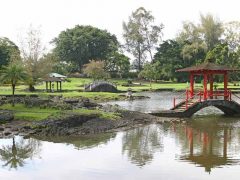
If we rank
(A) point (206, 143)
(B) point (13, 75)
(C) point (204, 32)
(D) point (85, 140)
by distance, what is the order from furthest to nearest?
(C) point (204, 32) → (B) point (13, 75) → (D) point (85, 140) → (A) point (206, 143)

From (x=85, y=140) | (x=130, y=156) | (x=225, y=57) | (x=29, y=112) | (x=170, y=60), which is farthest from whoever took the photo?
(x=170, y=60)

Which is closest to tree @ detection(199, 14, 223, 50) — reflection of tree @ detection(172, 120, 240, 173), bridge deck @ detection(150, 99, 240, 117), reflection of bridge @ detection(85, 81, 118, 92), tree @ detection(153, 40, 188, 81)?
tree @ detection(153, 40, 188, 81)

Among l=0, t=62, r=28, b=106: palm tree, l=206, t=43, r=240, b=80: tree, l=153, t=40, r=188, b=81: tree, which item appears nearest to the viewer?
l=0, t=62, r=28, b=106: palm tree

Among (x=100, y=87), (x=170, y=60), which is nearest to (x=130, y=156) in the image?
(x=100, y=87)

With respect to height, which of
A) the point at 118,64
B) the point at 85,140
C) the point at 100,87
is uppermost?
the point at 118,64

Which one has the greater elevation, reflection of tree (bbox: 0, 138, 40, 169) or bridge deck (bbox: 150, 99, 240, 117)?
bridge deck (bbox: 150, 99, 240, 117)

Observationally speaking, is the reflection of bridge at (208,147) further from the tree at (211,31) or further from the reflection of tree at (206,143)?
the tree at (211,31)

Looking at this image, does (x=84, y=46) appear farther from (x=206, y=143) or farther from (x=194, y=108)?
(x=206, y=143)

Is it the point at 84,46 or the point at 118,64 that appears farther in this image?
the point at 84,46

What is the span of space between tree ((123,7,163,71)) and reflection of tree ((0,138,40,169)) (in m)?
90.8

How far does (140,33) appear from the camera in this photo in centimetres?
11544

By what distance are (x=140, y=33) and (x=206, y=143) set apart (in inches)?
3618

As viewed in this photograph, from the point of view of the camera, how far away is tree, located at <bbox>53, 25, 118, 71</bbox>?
113 metres

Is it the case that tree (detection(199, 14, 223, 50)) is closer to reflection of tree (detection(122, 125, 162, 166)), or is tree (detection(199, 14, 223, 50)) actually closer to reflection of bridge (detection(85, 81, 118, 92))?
reflection of bridge (detection(85, 81, 118, 92))
